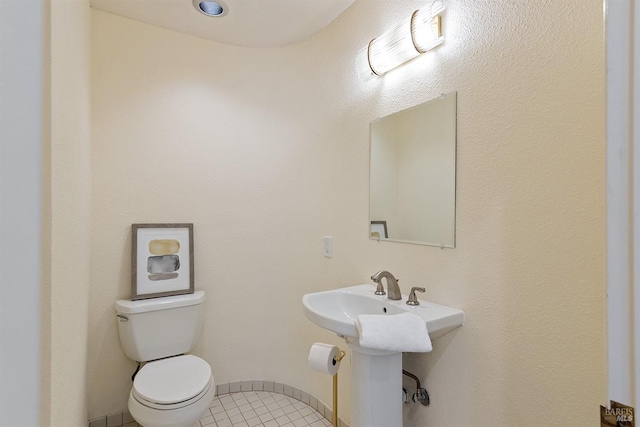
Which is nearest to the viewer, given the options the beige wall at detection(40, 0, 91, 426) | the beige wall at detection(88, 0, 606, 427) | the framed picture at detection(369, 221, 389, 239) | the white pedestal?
the beige wall at detection(40, 0, 91, 426)

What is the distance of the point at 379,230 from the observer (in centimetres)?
162

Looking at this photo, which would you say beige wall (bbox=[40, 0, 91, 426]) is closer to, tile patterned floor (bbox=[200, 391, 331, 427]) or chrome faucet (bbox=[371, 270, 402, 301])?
chrome faucet (bbox=[371, 270, 402, 301])

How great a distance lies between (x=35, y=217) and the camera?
55 cm

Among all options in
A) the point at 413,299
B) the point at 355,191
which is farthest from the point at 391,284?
the point at 355,191

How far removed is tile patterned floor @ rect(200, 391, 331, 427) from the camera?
191 cm

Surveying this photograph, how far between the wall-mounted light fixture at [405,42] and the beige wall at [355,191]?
0.17ft

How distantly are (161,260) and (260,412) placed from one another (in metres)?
1.13

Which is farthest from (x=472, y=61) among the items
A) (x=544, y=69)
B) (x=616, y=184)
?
(x=616, y=184)

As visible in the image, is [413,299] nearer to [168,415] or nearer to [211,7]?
[168,415]

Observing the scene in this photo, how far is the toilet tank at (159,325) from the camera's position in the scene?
1.79m

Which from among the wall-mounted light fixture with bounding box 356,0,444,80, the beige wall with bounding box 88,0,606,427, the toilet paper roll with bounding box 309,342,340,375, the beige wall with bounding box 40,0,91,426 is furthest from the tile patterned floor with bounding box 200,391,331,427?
the wall-mounted light fixture with bounding box 356,0,444,80

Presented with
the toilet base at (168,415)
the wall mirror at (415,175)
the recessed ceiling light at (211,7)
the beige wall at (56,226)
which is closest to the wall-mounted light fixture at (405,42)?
the wall mirror at (415,175)

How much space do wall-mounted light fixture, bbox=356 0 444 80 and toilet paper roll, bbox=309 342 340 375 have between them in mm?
1328

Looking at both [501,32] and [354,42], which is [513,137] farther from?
[354,42]
